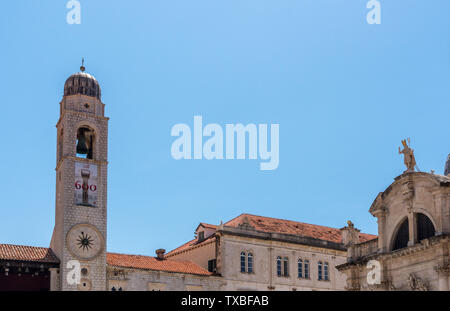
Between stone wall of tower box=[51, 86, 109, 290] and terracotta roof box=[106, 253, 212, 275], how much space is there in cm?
201

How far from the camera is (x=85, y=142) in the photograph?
5266cm

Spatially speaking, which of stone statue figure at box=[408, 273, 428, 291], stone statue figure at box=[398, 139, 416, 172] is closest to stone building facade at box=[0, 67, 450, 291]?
stone statue figure at box=[408, 273, 428, 291]

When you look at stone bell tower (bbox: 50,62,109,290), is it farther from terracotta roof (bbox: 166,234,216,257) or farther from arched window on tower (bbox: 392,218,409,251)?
arched window on tower (bbox: 392,218,409,251)

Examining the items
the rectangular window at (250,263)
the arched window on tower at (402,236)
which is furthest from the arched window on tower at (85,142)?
the arched window on tower at (402,236)

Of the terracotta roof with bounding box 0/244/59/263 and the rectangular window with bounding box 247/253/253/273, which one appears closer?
the terracotta roof with bounding box 0/244/59/263

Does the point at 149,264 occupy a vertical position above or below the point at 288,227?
below

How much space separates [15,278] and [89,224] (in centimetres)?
642

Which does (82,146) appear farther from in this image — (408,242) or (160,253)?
(408,242)

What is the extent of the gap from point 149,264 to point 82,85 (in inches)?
557

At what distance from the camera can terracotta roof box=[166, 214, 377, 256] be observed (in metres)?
59.2

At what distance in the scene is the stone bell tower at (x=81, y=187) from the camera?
48562 millimetres

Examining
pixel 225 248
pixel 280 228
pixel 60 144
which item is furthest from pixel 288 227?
pixel 60 144

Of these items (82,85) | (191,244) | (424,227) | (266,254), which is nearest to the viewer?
(424,227)
